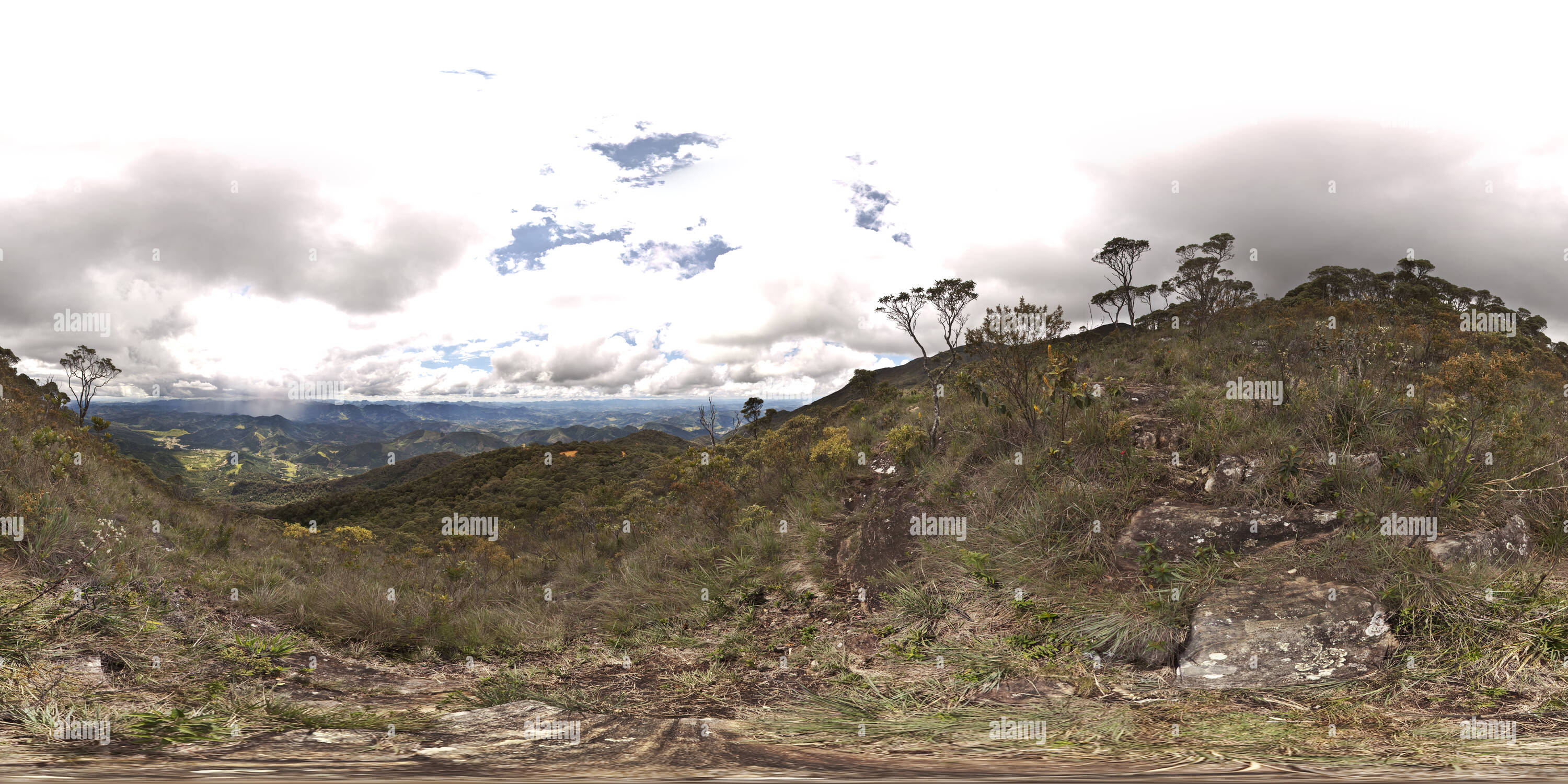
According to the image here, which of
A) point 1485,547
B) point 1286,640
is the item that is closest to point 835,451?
point 1286,640

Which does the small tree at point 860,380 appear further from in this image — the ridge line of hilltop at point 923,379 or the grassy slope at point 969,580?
the grassy slope at point 969,580

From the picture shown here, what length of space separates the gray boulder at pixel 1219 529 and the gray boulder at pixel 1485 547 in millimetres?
633

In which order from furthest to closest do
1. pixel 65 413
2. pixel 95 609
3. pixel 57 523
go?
pixel 65 413 < pixel 57 523 < pixel 95 609

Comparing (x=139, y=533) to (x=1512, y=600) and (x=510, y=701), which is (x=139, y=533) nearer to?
(x=510, y=701)

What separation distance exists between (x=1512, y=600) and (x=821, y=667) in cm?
483

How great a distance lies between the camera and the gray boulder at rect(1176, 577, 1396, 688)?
3.77 m

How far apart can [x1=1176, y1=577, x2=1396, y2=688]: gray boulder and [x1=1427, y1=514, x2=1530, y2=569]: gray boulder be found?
3.51 feet

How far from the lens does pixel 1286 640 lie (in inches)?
154

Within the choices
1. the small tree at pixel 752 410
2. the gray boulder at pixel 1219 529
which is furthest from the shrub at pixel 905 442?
the small tree at pixel 752 410

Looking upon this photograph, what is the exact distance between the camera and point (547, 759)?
233cm

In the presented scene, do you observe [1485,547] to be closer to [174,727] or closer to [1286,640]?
[1286,640]

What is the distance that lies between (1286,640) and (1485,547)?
90.7 inches

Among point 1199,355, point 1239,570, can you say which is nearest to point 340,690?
point 1239,570

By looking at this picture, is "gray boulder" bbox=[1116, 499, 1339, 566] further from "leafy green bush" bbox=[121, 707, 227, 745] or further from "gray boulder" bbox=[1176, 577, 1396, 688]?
"leafy green bush" bbox=[121, 707, 227, 745]
